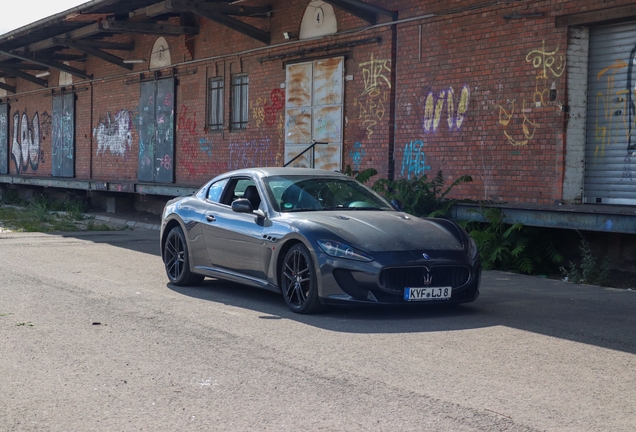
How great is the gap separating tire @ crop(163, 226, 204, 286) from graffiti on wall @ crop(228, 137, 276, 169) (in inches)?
366

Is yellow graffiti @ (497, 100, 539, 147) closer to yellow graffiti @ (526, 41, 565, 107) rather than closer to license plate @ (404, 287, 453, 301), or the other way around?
yellow graffiti @ (526, 41, 565, 107)

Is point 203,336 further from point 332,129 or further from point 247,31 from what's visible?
point 247,31

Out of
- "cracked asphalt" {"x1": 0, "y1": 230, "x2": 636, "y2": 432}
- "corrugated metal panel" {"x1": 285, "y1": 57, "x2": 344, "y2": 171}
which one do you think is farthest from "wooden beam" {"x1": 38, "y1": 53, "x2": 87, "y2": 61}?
"cracked asphalt" {"x1": 0, "y1": 230, "x2": 636, "y2": 432}

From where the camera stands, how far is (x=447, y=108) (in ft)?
48.7

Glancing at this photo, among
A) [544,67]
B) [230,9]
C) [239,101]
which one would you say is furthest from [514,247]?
[239,101]

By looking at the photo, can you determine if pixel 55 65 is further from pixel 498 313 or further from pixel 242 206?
pixel 498 313

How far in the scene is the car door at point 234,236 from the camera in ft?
28.9

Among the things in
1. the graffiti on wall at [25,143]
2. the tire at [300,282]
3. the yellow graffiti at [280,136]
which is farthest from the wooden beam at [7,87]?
the tire at [300,282]

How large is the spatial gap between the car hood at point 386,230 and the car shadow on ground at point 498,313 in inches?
24.4

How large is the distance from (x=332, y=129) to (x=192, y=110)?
614 centimetres

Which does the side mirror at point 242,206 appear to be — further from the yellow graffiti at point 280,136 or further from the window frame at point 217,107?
the window frame at point 217,107

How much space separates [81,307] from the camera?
8500 millimetres

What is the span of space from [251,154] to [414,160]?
18.9 feet

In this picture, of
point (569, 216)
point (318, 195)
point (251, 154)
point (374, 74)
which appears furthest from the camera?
point (251, 154)
